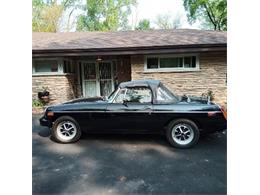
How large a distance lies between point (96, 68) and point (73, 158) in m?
8.09

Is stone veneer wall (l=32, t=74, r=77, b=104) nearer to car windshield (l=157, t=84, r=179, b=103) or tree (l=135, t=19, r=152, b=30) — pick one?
car windshield (l=157, t=84, r=179, b=103)

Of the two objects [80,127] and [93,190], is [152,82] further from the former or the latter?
[93,190]

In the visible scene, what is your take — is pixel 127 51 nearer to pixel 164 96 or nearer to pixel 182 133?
pixel 164 96

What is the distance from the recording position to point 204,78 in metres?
10.7

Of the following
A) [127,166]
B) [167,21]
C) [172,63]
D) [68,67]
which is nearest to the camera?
[127,166]

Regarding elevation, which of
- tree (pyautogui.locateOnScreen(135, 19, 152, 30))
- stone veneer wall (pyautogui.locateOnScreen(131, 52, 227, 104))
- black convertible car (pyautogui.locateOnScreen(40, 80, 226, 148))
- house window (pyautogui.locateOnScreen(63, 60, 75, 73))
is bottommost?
black convertible car (pyautogui.locateOnScreen(40, 80, 226, 148))

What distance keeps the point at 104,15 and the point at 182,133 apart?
35213 mm

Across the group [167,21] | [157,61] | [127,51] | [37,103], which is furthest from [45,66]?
[167,21]

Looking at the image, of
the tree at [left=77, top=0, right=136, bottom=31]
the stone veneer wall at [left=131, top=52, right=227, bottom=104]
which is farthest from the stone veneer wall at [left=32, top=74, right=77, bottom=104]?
the tree at [left=77, top=0, right=136, bottom=31]

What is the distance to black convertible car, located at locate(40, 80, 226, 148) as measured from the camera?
564 centimetres

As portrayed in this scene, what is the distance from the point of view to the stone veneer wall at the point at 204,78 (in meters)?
10.6

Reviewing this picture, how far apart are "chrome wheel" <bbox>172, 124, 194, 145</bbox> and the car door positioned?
0.59 m
